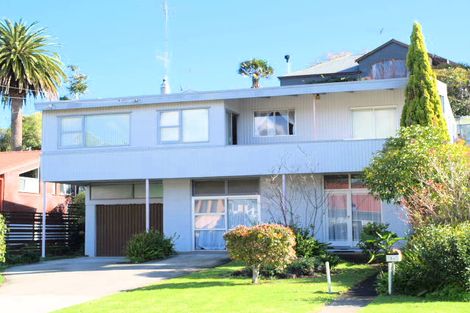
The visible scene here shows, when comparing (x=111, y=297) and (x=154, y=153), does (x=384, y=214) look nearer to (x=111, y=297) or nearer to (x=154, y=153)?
(x=154, y=153)

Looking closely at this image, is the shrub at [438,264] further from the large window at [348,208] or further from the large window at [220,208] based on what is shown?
the large window at [220,208]

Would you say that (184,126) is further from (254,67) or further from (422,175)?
(254,67)

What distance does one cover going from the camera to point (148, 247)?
22.6 meters

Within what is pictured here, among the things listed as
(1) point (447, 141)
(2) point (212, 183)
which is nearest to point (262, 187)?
(2) point (212, 183)

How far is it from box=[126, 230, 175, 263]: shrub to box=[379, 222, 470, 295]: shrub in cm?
1061

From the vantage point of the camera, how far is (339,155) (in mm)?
23422

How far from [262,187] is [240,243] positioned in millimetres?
9475

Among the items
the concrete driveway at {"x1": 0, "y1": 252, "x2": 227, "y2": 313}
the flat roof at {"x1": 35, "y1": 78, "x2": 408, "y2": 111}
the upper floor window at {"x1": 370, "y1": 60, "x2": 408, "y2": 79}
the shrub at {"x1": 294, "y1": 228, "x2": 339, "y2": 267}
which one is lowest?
the concrete driveway at {"x1": 0, "y1": 252, "x2": 227, "y2": 313}

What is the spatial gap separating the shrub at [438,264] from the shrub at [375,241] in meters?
3.90

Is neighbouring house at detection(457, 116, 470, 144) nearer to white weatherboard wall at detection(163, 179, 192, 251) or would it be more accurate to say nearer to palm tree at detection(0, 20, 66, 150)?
white weatherboard wall at detection(163, 179, 192, 251)

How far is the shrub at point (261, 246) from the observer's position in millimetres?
15578

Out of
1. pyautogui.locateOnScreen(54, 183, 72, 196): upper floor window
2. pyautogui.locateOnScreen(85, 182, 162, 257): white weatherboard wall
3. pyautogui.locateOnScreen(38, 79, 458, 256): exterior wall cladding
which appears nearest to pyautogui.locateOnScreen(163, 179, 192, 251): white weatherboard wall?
pyautogui.locateOnScreen(38, 79, 458, 256): exterior wall cladding

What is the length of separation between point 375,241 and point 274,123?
28.9ft

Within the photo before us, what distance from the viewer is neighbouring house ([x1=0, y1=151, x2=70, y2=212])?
3017cm
